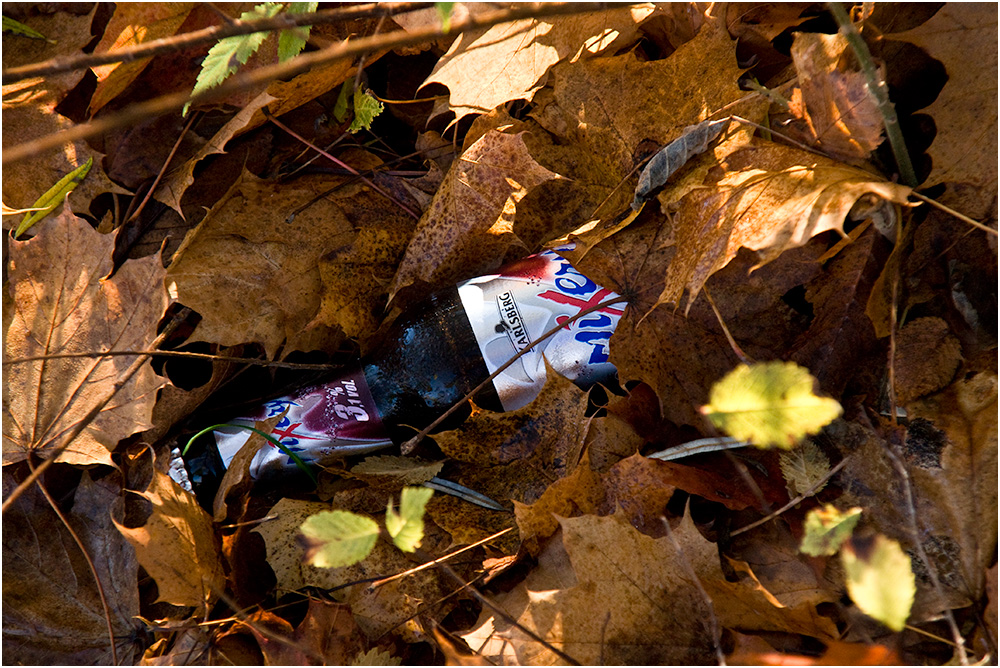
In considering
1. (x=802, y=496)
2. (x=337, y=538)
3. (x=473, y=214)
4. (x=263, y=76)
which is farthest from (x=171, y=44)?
(x=802, y=496)

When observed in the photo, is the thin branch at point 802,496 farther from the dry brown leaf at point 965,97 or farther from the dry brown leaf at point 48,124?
the dry brown leaf at point 48,124

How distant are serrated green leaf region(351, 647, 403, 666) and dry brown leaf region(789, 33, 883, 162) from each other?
1094 millimetres

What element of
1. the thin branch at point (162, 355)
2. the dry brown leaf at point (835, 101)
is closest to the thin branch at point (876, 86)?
the dry brown leaf at point (835, 101)

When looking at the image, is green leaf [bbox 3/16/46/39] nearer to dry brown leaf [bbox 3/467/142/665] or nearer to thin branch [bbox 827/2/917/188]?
dry brown leaf [bbox 3/467/142/665]

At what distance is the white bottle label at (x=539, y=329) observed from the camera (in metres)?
1.31

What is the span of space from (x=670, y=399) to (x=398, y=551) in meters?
0.58

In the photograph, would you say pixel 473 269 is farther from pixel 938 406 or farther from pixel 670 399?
pixel 938 406

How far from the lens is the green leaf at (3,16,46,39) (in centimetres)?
140

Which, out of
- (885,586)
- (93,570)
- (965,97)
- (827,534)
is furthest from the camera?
(93,570)

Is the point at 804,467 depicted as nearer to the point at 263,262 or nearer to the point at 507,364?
the point at 507,364

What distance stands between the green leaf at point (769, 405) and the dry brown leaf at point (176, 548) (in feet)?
2.97

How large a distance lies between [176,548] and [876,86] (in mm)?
1323

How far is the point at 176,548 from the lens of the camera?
111cm

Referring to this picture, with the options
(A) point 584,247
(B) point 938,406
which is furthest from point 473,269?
(B) point 938,406
